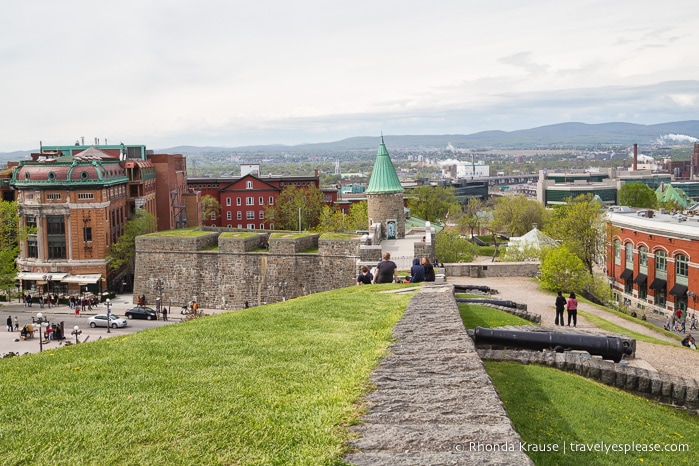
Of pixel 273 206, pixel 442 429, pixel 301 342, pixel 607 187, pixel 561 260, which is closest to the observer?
pixel 442 429

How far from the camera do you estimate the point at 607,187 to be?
122m

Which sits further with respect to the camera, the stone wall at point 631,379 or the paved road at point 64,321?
the paved road at point 64,321

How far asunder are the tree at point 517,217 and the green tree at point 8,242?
143ft

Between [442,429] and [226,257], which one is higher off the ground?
[442,429]

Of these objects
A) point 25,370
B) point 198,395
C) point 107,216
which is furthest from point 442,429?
point 107,216

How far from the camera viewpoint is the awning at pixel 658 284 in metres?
43.8

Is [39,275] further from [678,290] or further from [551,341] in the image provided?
[678,290]

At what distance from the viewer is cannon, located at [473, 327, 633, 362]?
523 inches

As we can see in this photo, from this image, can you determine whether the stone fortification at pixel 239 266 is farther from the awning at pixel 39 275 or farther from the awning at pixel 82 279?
the awning at pixel 39 275

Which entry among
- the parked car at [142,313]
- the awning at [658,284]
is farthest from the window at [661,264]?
the parked car at [142,313]

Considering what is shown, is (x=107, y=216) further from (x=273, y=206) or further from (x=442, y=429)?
(x=442, y=429)

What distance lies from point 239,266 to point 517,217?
130 ft

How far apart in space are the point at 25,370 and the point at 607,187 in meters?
124

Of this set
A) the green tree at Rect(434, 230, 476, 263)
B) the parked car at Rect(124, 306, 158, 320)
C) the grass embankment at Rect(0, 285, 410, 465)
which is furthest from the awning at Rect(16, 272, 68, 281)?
the grass embankment at Rect(0, 285, 410, 465)
